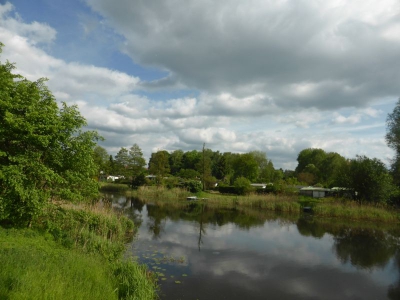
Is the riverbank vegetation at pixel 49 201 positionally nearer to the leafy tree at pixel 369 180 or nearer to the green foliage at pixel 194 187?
the leafy tree at pixel 369 180

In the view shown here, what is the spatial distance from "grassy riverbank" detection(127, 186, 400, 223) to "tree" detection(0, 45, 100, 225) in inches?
936

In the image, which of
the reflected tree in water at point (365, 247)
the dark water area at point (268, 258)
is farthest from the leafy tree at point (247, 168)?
the reflected tree in water at point (365, 247)

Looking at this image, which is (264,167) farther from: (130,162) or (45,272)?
(45,272)

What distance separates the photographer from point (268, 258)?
14.0 metres

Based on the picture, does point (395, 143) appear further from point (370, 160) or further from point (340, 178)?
point (340, 178)

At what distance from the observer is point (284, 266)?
12.9m

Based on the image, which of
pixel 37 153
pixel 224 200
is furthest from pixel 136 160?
pixel 37 153

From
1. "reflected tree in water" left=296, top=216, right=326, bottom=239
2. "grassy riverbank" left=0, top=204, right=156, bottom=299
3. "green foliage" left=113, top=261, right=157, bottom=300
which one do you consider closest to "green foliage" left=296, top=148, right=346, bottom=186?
"reflected tree in water" left=296, top=216, right=326, bottom=239

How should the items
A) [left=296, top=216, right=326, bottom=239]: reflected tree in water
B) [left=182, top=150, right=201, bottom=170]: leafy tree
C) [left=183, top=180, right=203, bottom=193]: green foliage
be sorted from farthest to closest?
[left=182, top=150, right=201, bottom=170]: leafy tree, [left=183, top=180, right=203, bottom=193]: green foliage, [left=296, top=216, right=326, bottom=239]: reflected tree in water

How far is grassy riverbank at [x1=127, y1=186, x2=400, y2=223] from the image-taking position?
86.2 ft

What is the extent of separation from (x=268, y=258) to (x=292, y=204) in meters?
18.7

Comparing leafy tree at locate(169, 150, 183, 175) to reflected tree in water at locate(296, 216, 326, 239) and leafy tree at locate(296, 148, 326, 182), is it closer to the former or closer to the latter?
leafy tree at locate(296, 148, 326, 182)

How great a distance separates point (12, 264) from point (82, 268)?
1698 millimetres

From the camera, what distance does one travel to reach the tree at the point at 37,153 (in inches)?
377
